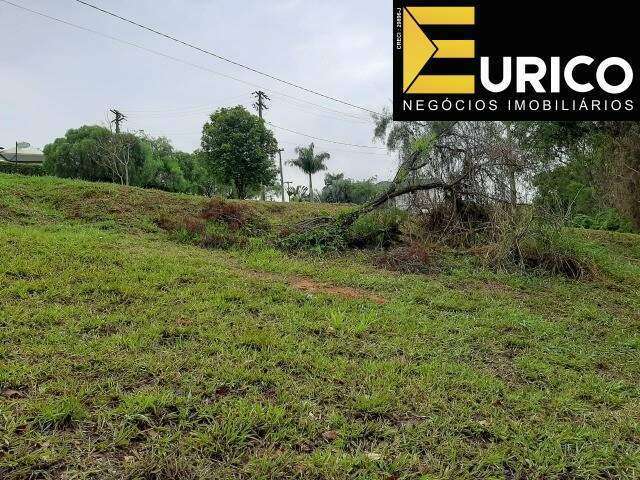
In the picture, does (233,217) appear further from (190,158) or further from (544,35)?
(190,158)

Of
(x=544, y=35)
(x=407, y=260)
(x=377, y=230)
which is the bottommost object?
(x=407, y=260)

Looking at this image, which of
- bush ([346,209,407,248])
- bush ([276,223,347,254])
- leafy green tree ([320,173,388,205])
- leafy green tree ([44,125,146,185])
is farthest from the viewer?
leafy green tree ([320,173,388,205])

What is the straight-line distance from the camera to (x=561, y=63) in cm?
589

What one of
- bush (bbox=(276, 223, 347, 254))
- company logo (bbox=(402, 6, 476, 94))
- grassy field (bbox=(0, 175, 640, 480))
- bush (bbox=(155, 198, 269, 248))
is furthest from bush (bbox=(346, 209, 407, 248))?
company logo (bbox=(402, 6, 476, 94))

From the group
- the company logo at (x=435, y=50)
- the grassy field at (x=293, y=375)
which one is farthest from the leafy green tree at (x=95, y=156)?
the company logo at (x=435, y=50)

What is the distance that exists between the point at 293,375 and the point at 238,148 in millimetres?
18020

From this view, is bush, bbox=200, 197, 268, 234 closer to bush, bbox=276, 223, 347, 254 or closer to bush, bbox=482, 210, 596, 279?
bush, bbox=276, 223, 347, 254

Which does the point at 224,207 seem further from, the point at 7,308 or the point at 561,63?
the point at 561,63

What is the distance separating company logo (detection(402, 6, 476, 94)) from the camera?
20.0 ft

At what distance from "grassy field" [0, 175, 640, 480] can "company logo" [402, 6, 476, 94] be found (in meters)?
2.94

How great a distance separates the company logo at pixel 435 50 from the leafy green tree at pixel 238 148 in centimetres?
1428

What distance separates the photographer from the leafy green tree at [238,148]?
19672 mm

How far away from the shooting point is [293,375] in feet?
9.34

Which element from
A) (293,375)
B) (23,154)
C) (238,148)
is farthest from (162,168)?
(293,375)
